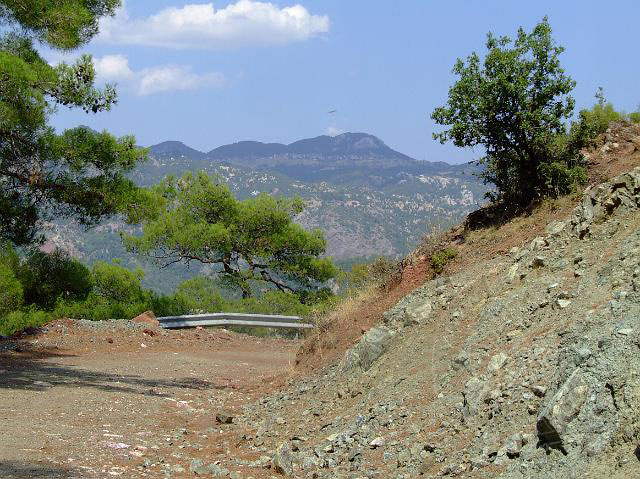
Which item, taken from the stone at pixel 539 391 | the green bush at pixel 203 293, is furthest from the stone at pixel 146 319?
the stone at pixel 539 391

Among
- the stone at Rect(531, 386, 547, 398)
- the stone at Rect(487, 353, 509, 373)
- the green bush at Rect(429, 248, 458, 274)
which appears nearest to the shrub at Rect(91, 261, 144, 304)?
the green bush at Rect(429, 248, 458, 274)

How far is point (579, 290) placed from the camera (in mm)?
8484

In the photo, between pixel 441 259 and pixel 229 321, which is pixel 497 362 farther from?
pixel 229 321

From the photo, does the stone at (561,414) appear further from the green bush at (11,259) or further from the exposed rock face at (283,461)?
the green bush at (11,259)

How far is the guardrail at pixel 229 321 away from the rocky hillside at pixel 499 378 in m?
9.21

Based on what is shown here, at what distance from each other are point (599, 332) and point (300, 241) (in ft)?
81.1

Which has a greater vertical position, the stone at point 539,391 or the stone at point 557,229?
the stone at point 557,229

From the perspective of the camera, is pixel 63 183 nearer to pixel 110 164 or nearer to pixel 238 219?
pixel 110 164

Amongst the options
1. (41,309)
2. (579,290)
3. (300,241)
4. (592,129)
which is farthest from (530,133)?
(300,241)

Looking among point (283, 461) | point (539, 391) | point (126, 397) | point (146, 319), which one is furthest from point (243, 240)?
point (539, 391)

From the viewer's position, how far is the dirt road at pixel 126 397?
8367 millimetres

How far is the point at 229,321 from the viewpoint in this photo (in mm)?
22484

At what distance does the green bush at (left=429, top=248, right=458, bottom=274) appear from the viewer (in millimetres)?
13641

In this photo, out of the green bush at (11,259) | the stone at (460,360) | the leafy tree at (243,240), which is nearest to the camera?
the stone at (460,360)
